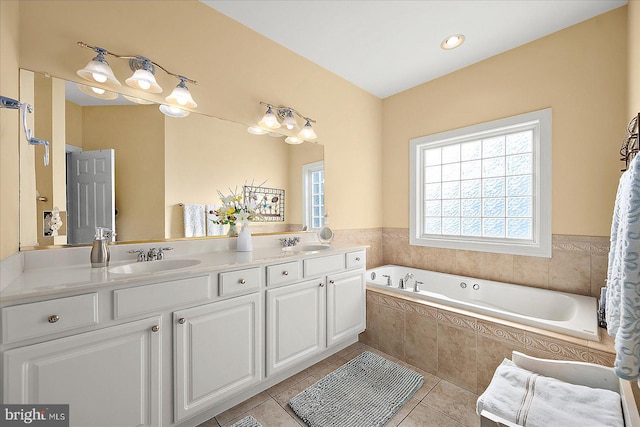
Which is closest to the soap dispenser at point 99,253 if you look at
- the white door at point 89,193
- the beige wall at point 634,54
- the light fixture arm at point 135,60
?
the white door at point 89,193

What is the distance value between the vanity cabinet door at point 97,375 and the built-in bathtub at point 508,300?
6.15 ft

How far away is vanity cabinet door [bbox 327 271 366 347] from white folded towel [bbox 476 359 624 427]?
1.11 metres

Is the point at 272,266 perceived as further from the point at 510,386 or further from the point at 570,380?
the point at 570,380

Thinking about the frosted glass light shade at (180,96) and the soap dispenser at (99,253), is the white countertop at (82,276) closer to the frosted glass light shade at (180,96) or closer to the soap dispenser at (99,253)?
the soap dispenser at (99,253)

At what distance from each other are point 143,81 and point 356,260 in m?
1.99

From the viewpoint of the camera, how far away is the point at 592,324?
1.64 meters

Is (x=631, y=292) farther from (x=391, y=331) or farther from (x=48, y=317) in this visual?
(x=48, y=317)

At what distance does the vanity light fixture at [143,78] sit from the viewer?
1429 mm

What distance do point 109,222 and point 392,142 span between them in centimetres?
293

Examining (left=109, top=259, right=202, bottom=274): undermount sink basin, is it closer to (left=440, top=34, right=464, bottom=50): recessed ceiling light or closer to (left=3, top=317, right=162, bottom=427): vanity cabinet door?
(left=3, top=317, right=162, bottom=427): vanity cabinet door

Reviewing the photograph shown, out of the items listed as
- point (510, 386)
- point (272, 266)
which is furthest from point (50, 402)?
point (510, 386)

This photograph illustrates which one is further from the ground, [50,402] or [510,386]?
[50,402]

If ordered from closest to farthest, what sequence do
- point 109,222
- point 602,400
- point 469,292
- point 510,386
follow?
point 602,400 → point 510,386 → point 109,222 → point 469,292

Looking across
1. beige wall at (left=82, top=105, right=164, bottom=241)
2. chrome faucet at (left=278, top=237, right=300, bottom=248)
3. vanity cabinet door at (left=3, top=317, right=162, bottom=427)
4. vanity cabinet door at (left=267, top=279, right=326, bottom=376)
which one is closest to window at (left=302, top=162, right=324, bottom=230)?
chrome faucet at (left=278, top=237, right=300, bottom=248)
